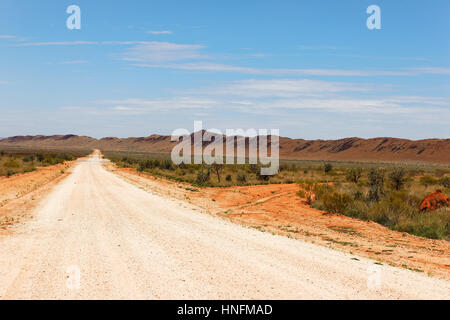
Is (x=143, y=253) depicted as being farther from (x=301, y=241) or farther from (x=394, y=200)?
(x=394, y=200)

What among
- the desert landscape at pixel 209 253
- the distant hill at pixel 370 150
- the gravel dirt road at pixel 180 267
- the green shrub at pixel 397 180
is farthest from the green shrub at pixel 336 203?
the distant hill at pixel 370 150

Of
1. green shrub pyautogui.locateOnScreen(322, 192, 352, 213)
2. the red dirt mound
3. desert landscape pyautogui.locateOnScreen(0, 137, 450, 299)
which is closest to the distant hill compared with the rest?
A: the red dirt mound

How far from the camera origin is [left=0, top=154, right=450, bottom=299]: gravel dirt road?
569 centimetres

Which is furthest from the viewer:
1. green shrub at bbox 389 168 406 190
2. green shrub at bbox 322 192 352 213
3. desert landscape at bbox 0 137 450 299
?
green shrub at bbox 389 168 406 190

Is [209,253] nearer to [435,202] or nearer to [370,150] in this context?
[435,202]

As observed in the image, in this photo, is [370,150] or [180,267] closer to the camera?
[180,267]

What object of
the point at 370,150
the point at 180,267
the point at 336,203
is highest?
the point at 370,150

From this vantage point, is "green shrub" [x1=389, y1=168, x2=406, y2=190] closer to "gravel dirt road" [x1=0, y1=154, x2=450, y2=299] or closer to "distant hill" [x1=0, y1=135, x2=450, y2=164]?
"gravel dirt road" [x1=0, y1=154, x2=450, y2=299]

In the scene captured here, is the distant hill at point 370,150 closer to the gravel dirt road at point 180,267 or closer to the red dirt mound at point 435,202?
the red dirt mound at point 435,202

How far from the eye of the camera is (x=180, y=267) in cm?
702

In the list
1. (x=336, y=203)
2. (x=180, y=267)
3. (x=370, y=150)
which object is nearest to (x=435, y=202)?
(x=336, y=203)

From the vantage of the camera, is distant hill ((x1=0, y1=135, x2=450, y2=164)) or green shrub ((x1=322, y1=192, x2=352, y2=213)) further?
distant hill ((x1=0, y1=135, x2=450, y2=164))

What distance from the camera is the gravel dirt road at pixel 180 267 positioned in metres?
5.69
